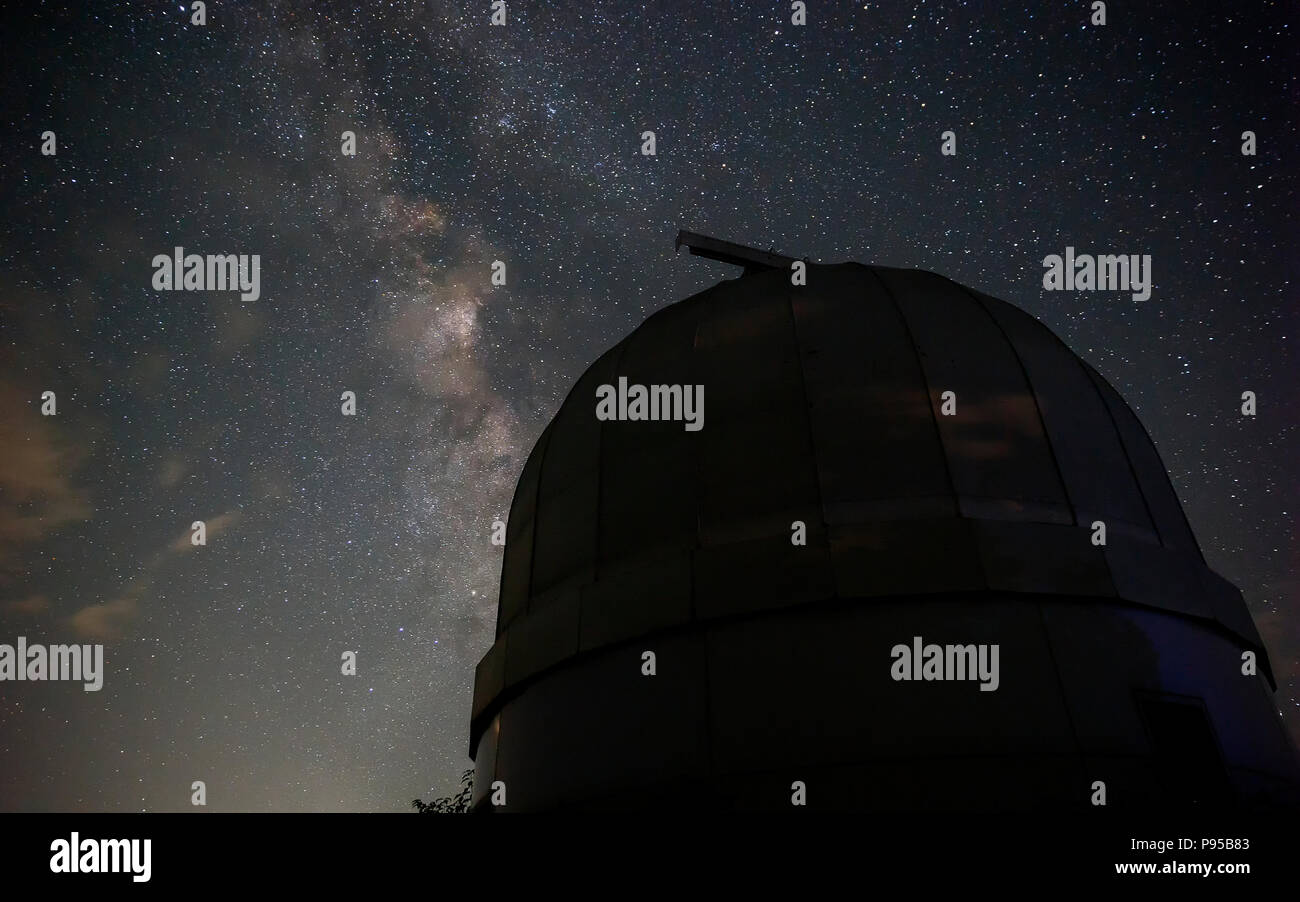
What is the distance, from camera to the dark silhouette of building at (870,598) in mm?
6449

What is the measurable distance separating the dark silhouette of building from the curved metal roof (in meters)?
0.03

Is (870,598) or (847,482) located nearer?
(870,598)

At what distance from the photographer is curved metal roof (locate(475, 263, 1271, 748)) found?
23.7ft

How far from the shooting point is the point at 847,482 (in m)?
7.65

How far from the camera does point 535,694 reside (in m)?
8.46

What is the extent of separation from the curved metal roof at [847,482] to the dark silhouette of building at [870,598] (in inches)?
1.3

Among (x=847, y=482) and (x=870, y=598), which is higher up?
(x=847, y=482)

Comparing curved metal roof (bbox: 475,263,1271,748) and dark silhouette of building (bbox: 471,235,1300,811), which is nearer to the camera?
dark silhouette of building (bbox: 471,235,1300,811)

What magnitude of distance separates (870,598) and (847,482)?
1236 millimetres
